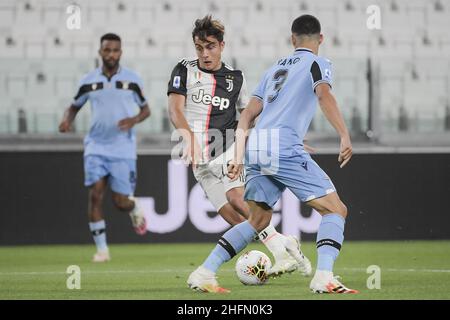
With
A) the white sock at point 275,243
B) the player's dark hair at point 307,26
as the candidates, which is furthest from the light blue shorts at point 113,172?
the player's dark hair at point 307,26

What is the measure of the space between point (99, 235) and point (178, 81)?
12.1ft

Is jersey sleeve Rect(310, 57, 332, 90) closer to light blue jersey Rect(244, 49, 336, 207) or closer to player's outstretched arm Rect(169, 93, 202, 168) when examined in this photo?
light blue jersey Rect(244, 49, 336, 207)

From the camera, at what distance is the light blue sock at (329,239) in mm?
6418

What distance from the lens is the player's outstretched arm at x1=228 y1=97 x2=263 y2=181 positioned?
6.59 meters

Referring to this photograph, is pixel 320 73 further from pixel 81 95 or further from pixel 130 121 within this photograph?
pixel 81 95

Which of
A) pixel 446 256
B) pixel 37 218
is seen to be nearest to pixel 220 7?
pixel 37 218

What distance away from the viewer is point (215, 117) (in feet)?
26.9

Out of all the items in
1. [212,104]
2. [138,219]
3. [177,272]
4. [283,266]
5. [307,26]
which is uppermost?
[307,26]

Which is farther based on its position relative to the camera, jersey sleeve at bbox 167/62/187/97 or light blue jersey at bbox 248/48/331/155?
jersey sleeve at bbox 167/62/187/97

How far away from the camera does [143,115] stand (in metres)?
11.6

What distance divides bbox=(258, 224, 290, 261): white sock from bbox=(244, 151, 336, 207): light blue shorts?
123 centimetres

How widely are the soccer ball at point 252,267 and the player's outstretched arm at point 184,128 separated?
815mm

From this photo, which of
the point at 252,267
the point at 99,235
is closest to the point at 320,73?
the point at 252,267

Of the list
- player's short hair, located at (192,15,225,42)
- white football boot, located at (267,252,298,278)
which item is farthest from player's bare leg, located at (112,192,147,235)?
player's short hair, located at (192,15,225,42)
